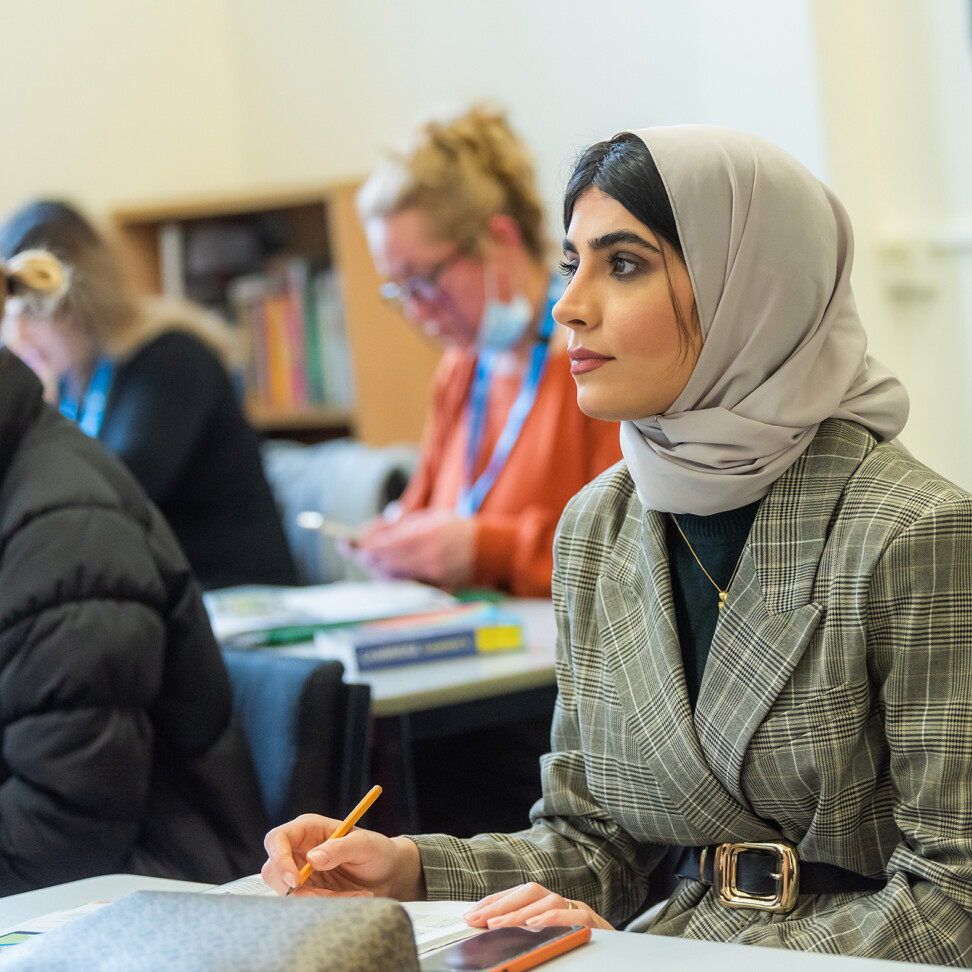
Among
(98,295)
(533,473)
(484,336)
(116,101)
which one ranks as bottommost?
(533,473)

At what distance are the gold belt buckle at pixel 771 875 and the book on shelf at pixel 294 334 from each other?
266 centimetres

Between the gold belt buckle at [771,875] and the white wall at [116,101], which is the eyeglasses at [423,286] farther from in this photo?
the white wall at [116,101]

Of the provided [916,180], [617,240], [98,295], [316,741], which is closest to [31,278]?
[316,741]

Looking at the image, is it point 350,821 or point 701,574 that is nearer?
point 350,821

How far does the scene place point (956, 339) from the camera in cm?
238

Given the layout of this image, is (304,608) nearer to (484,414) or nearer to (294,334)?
(484,414)

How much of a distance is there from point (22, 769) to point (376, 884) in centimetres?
49

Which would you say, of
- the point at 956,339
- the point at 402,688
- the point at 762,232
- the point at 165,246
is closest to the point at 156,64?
the point at 165,246

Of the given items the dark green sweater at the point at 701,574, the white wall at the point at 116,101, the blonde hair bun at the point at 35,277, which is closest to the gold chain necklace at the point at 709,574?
the dark green sweater at the point at 701,574

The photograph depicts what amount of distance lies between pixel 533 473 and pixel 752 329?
1242mm

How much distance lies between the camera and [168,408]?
8.32ft

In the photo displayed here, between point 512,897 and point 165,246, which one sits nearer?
point 512,897

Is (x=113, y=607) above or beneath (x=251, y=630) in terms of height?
above

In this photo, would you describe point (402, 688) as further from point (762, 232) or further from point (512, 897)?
point (762, 232)
